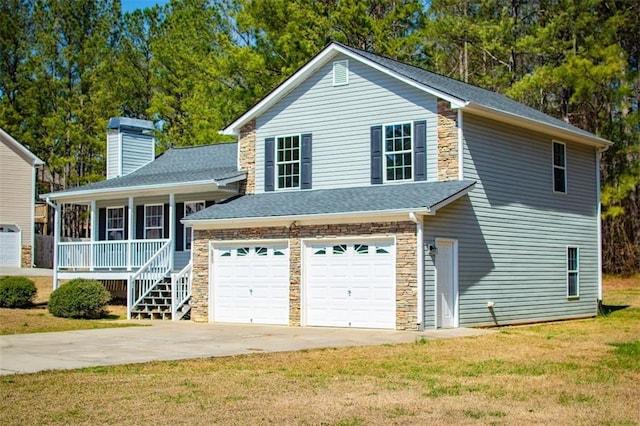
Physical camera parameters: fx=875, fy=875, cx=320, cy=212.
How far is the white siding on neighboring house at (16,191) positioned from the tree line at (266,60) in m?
3.61

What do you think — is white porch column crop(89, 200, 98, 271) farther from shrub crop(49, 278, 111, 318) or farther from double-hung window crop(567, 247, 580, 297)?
double-hung window crop(567, 247, 580, 297)

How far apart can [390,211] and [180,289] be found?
7609 mm

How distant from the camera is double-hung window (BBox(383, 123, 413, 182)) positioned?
22.5 metres

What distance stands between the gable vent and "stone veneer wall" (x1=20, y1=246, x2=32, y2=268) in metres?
26.6

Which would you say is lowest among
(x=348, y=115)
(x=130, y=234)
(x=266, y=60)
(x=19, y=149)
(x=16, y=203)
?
(x=130, y=234)

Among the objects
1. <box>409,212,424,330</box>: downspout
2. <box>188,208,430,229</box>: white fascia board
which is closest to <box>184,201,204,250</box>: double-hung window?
<box>188,208,430,229</box>: white fascia board

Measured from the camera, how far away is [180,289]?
24.8m

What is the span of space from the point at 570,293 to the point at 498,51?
52.7ft

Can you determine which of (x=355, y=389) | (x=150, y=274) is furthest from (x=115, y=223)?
(x=355, y=389)

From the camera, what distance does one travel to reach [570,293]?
26.0 meters

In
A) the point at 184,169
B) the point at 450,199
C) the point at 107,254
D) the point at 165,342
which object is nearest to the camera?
the point at 165,342

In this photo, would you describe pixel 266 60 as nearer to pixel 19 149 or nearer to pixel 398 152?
pixel 19 149

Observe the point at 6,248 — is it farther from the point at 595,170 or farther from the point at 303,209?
the point at 595,170

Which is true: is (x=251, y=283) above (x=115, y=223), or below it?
below
